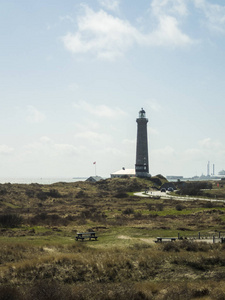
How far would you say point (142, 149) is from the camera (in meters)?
140

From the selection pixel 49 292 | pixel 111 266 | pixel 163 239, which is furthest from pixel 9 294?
pixel 163 239

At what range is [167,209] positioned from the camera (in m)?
58.8

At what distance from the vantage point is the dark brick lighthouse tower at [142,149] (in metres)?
140

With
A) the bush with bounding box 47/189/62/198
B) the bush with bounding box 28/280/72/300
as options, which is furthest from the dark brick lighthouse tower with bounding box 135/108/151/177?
the bush with bounding box 28/280/72/300

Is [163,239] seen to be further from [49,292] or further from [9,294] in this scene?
[9,294]

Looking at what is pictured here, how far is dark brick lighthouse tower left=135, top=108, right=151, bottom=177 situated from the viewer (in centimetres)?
14000

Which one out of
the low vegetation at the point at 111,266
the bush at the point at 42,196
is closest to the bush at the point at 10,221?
the low vegetation at the point at 111,266

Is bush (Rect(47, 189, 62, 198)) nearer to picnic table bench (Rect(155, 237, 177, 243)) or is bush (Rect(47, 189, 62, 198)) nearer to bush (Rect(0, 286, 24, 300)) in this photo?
picnic table bench (Rect(155, 237, 177, 243))

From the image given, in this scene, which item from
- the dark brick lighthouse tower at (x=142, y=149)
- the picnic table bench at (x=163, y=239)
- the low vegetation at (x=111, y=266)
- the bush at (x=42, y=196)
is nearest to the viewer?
the low vegetation at (x=111, y=266)

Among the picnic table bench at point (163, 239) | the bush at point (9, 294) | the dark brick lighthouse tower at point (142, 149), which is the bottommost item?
the bush at point (9, 294)

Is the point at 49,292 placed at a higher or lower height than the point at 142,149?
lower

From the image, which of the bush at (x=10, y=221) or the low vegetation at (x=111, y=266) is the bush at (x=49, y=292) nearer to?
the low vegetation at (x=111, y=266)

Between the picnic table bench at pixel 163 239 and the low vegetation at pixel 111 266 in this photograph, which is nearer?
the low vegetation at pixel 111 266

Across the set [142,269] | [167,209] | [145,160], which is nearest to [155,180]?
[145,160]
